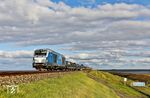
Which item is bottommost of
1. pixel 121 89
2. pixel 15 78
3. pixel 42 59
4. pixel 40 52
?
pixel 121 89

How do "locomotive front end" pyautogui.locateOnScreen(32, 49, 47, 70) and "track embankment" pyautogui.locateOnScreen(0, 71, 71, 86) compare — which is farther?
"locomotive front end" pyautogui.locateOnScreen(32, 49, 47, 70)

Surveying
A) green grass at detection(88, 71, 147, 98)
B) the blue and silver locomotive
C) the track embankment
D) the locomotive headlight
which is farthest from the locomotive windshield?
the track embankment

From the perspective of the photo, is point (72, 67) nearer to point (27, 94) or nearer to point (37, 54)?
point (37, 54)

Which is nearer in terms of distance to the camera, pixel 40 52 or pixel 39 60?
pixel 39 60

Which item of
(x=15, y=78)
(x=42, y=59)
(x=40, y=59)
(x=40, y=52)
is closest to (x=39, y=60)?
(x=40, y=59)

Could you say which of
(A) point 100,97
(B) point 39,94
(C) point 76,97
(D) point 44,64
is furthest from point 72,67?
(B) point 39,94

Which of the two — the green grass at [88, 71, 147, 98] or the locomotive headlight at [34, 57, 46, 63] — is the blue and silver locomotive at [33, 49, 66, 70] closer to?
the locomotive headlight at [34, 57, 46, 63]

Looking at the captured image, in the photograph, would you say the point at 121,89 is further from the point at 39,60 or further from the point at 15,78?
the point at 15,78

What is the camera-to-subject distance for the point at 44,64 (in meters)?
59.4

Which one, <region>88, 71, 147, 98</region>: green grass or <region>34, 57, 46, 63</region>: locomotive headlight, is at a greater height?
<region>34, 57, 46, 63</region>: locomotive headlight

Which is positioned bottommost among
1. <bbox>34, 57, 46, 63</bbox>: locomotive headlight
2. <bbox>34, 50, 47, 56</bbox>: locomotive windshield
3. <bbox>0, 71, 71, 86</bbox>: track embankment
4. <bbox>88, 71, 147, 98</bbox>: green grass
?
<bbox>88, 71, 147, 98</bbox>: green grass

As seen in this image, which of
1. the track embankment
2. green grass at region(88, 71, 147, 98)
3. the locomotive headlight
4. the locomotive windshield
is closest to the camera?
the track embankment

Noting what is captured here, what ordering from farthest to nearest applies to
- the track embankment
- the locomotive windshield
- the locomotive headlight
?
the locomotive windshield → the locomotive headlight → the track embankment

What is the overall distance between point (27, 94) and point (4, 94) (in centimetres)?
228
